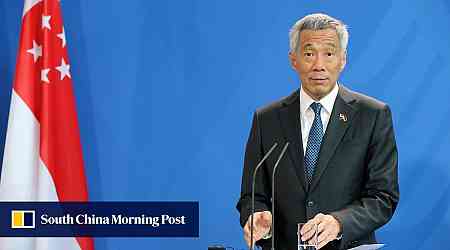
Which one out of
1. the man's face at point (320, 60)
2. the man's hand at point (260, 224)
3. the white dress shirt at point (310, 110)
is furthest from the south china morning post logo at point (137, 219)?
the man's hand at point (260, 224)

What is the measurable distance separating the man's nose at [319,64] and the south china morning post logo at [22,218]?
1.92m

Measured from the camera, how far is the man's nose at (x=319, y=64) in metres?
3.07

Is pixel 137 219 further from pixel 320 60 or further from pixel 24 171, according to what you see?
pixel 320 60

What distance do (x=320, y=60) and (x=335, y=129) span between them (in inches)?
10.6

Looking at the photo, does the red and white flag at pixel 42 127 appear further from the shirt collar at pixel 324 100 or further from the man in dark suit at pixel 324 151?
the shirt collar at pixel 324 100

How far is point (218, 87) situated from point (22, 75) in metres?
1.05

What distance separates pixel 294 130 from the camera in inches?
123

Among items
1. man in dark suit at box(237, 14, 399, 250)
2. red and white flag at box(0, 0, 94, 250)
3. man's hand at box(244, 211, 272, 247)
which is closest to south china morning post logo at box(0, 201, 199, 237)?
red and white flag at box(0, 0, 94, 250)

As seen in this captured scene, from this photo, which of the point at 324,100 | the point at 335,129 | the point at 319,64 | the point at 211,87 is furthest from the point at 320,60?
the point at 211,87

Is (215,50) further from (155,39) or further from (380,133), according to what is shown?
(380,133)

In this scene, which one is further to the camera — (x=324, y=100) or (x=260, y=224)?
(x=324, y=100)

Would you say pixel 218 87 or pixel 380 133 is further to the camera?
pixel 218 87

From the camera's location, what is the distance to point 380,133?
3066 millimetres

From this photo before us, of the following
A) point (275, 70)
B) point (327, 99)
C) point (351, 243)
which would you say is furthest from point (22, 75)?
point (351, 243)
